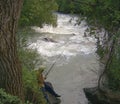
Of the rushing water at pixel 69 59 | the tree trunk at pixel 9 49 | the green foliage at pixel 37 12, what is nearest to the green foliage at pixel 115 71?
the rushing water at pixel 69 59

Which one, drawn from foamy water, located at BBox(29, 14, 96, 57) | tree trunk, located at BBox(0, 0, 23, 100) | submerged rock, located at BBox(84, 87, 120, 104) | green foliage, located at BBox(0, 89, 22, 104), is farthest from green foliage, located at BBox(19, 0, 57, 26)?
green foliage, located at BBox(0, 89, 22, 104)

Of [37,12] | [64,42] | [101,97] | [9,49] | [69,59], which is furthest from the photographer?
[64,42]

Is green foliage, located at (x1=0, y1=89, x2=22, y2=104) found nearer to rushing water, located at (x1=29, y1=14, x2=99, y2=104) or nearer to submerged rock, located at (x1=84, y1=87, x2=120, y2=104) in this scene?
rushing water, located at (x1=29, y1=14, x2=99, y2=104)

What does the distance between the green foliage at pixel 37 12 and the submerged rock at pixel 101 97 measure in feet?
14.2

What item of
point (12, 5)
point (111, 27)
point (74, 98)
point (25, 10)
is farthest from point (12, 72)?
point (25, 10)

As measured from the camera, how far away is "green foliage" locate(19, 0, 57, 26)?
16.0m

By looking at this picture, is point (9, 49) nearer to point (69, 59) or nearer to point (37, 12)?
point (69, 59)

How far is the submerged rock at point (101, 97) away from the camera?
1223 cm

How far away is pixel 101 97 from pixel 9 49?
25.8 feet

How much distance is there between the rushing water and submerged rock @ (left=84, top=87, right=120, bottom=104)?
0.40 meters

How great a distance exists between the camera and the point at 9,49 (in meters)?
5.30

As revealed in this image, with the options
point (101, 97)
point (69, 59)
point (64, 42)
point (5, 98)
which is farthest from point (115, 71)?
point (64, 42)

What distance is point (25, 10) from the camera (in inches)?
647

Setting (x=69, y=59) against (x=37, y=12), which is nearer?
(x=69, y=59)
